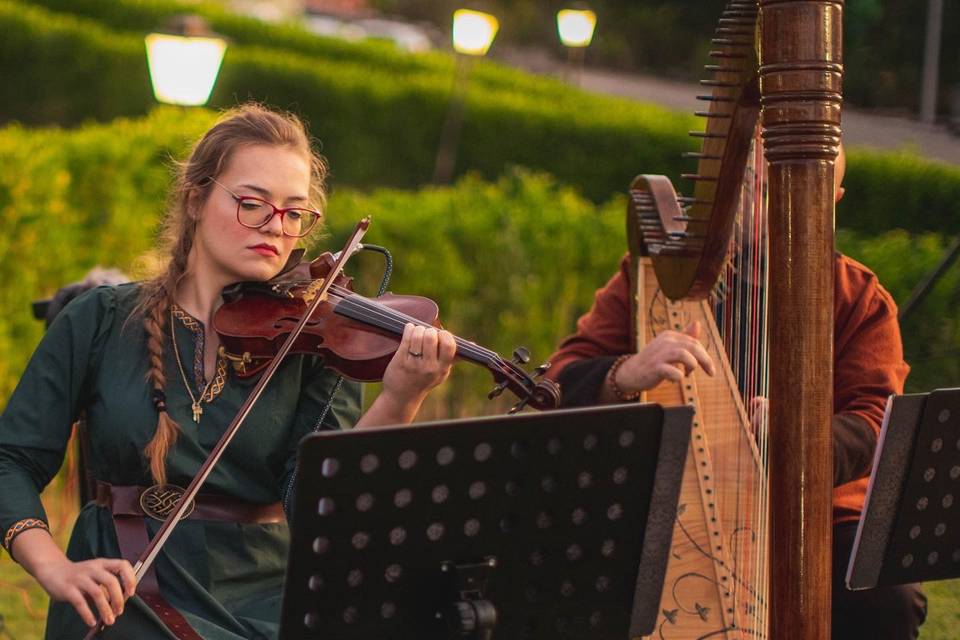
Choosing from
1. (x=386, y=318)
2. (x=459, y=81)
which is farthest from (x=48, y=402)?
(x=459, y=81)

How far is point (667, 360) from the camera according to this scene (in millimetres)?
2678

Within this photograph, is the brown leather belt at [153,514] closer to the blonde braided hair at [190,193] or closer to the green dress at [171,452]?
the green dress at [171,452]

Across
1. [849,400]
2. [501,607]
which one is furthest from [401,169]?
[501,607]

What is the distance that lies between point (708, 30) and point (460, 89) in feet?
22.9

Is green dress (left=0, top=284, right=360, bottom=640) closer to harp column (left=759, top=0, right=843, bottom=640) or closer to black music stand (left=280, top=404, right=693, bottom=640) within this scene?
black music stand (left=280, top=404, right=693, bottom=640)

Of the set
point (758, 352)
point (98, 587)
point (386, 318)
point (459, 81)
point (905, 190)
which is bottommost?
point (98, 587)

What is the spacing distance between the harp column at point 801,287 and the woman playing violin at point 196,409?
0.74 metres

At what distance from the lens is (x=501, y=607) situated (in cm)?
194

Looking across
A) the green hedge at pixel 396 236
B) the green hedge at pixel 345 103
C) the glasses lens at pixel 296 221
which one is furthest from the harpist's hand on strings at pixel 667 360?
the green hedge at pixel 345 103

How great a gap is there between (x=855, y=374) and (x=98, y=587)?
5.72 ft

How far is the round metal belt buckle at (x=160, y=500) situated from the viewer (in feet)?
7.77

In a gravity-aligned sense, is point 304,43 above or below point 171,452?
above

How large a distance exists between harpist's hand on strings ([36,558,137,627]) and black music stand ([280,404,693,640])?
0.38 metres

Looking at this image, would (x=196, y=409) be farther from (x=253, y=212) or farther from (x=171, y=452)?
(x=253, y=212)
